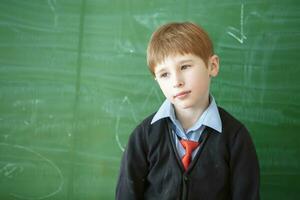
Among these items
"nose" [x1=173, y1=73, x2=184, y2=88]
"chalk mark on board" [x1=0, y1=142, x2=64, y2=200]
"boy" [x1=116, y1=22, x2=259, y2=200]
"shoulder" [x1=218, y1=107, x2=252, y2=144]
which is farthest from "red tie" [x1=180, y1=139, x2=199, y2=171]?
"chalk mark on board" [x1=0, y1=142, x2=64, y2=200]

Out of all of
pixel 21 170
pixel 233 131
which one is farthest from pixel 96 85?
pixel 233 131

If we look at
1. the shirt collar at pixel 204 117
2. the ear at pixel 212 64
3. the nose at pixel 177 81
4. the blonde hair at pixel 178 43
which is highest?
the blonde hair at pixel 178 43

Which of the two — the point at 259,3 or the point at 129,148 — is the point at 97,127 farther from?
the point at 259,3

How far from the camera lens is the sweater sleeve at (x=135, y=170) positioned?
1.24 m

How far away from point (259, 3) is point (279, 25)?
126mm

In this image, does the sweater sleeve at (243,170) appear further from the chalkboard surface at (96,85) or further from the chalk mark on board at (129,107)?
the chalk mark on board at (129,107)

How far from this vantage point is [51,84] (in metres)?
1.58

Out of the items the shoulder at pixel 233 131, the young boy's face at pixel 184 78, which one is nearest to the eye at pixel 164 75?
the young boy's face at pixel 184 78

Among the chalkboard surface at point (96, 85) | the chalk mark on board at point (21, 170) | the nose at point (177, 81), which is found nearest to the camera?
the nose at point (177, 81)

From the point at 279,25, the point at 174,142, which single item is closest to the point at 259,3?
the point at 279,25

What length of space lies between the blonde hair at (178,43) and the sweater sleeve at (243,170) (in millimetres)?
311

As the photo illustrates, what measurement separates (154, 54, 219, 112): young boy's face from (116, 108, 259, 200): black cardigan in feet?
0.47

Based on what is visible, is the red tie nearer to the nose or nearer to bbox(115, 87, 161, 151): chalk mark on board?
the nose

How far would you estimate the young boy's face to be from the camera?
1.13 metres
